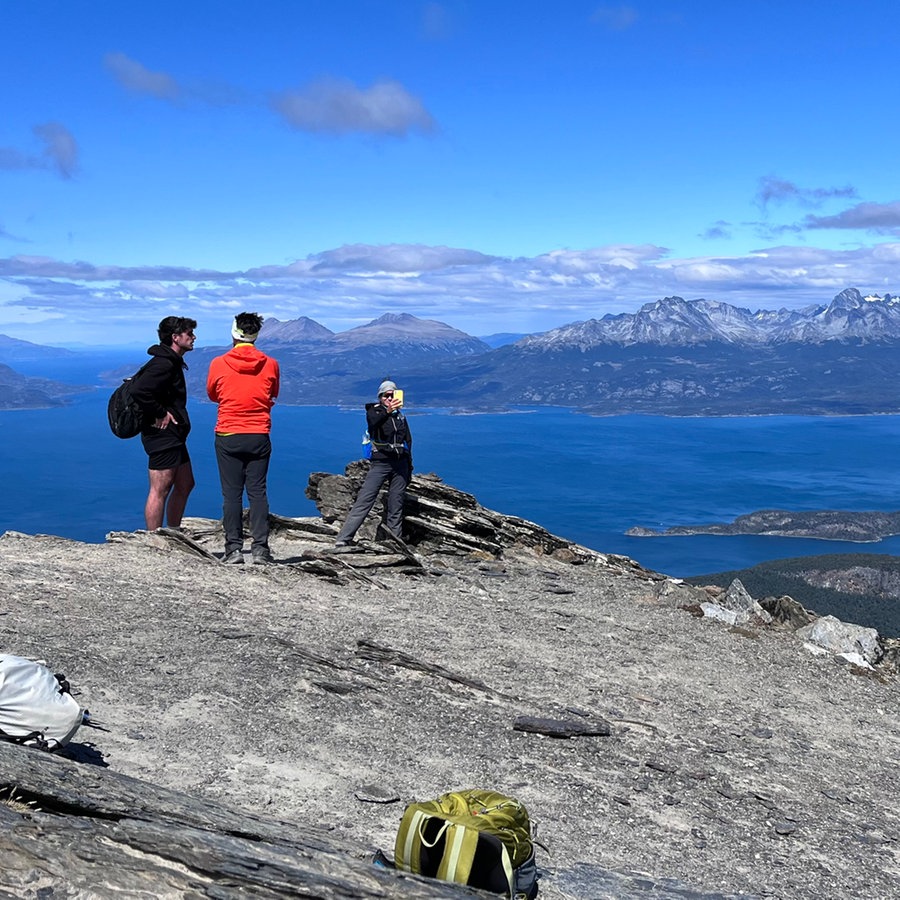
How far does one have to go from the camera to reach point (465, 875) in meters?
4.94

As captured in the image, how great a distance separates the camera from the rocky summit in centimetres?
457

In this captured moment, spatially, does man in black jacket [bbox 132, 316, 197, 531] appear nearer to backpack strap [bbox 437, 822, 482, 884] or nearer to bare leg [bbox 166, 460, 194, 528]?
bare leg [bbox 166, 460, 194, 528]

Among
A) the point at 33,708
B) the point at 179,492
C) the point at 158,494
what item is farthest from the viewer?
the point at 179,492

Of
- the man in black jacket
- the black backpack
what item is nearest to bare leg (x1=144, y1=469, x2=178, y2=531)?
the man in black jacket

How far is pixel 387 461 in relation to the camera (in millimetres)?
16672

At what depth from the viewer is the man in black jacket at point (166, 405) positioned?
12758mm

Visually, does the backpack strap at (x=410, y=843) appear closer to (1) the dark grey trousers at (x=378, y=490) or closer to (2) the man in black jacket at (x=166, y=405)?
(2) the man in black jacket at (x=166, y=405)

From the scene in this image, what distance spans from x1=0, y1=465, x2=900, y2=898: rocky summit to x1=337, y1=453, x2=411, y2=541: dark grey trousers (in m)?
1.24

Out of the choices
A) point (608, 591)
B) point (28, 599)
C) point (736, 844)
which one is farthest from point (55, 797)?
point (608, 591)

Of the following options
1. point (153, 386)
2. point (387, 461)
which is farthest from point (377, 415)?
point (153, 386)

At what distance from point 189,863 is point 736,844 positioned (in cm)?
468

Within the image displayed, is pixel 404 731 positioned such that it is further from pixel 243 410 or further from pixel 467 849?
pixel 243 410

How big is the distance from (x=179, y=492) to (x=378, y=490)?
4018mm

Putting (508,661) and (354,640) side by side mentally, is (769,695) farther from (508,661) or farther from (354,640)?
(354,640)
